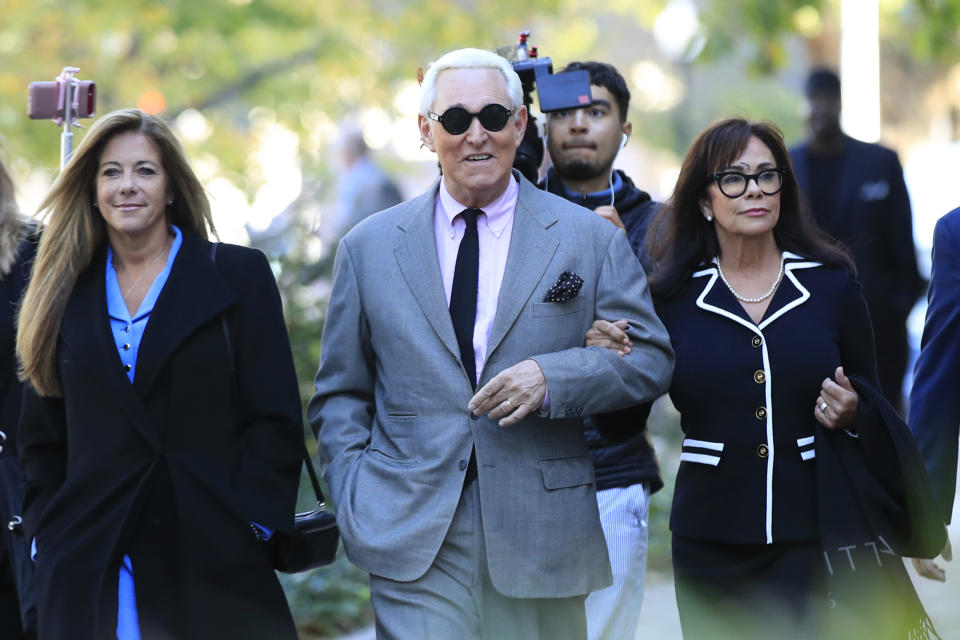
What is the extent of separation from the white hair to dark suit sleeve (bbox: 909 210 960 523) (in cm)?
144

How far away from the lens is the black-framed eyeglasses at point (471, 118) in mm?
4430

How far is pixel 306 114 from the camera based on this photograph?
1512 cm

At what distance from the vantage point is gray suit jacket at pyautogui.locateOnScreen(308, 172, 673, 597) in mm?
4289

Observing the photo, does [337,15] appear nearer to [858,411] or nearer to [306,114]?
[306,114]

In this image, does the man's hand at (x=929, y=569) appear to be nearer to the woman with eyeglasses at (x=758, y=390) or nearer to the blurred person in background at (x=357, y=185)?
the woman with eyeglasses at (x=758, y=390)

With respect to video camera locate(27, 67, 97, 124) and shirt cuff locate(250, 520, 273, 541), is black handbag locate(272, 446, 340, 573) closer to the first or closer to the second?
shirt cuff locate(250, 520, 273, 541)

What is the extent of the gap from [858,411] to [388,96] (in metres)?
11.5

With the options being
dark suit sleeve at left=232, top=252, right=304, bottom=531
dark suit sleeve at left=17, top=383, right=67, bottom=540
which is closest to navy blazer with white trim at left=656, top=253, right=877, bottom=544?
dark suit sleeve at left=232, top=252, right=304, bottom=531

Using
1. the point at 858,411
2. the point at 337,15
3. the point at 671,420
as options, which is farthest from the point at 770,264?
the point at 337,15

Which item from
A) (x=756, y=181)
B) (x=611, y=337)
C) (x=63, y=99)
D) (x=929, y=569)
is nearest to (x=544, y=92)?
(x=756, y=181)

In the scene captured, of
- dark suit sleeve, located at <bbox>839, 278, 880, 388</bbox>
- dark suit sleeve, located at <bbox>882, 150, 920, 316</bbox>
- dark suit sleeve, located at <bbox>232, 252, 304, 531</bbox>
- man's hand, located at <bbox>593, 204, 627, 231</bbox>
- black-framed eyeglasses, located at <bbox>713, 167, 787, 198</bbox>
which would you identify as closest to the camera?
dark suit sleeve, located at <bbox>232, 252, 304, 531</bbox>

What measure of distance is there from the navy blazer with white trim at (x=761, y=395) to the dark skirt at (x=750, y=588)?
0.07 meters

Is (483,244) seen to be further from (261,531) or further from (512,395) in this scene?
(261,531)

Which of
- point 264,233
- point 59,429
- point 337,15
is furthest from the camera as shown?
point 337,15
